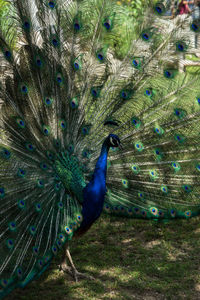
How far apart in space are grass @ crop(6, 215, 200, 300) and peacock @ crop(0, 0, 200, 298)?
0.22 meters

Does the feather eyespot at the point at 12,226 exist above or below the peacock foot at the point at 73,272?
above

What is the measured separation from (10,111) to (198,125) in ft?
5.20

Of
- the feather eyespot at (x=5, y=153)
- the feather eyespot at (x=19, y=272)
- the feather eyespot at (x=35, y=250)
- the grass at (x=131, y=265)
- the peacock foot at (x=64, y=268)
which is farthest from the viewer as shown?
the peacock foot at (x=64, y=268)

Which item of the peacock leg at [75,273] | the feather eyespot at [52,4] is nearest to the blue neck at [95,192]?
the peacock leg at [75,273]

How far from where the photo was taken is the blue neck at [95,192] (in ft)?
9.93

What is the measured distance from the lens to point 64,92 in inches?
127

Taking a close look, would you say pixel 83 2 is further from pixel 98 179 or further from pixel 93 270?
pixel 93 270

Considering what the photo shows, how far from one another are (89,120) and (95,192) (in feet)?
2.22

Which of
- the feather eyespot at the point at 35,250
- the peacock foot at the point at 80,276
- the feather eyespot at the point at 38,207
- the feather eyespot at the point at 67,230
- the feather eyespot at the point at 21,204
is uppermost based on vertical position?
the feather eyespot at the point at 21,204

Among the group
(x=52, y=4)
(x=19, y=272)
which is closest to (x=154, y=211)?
(x=19, y=272)

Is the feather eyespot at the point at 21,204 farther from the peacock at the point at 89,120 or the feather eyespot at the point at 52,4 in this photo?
the feather eyespot at the point at 52,4

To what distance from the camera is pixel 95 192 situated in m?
3.03

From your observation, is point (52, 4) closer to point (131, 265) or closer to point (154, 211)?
point (154, 211)

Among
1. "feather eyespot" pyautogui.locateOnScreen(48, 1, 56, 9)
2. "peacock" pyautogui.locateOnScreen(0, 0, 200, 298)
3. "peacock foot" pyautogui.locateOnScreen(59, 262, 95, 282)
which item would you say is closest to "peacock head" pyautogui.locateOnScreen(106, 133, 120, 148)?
"peacock" pyautogui.locateOnScreen(0, 0, 200, 298)
